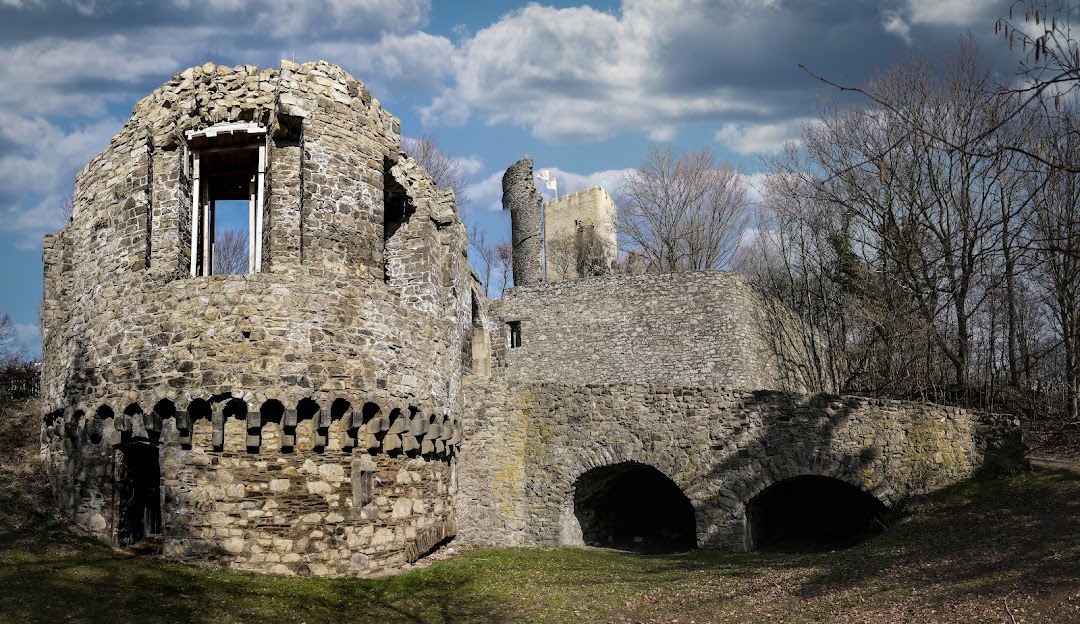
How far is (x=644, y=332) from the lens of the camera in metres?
28.4

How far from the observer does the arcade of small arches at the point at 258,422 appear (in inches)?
525

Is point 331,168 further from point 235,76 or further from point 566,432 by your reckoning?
point 566,432

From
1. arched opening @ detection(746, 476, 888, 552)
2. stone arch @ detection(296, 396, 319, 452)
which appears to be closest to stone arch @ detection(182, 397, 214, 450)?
stone arch @ detection(296, 396, 319, 452)

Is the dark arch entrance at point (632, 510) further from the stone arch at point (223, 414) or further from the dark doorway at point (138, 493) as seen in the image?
the dark doorway at point (138, 493)

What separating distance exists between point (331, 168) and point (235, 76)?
2.39 m

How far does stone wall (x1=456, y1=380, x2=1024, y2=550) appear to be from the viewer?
55.7ft

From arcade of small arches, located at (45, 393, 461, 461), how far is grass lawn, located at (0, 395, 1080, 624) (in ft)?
5.80

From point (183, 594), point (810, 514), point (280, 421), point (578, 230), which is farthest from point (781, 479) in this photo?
point (578, 230)

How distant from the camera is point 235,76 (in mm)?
15109

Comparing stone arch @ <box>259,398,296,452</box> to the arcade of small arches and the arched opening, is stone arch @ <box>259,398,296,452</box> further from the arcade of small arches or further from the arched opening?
the arched opening

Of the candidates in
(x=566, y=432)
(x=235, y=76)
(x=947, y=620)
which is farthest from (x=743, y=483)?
(x=235, y=76)

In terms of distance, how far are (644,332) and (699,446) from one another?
431 inches

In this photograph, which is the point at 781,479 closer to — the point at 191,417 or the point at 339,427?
the point at 339,427

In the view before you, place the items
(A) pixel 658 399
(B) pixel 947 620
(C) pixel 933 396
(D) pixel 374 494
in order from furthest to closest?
(C) pixel 933 396
(A) pixel 658 399
(D) pixel 374 494
(B) pixel 947 620
